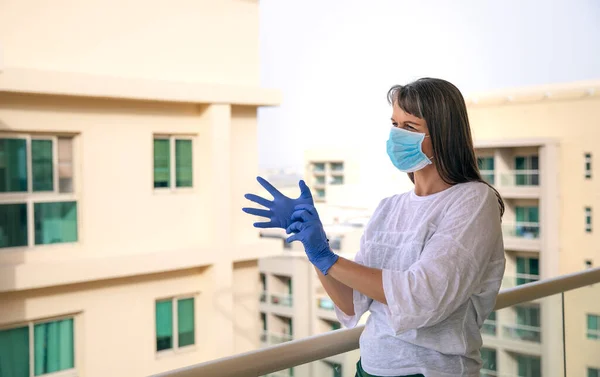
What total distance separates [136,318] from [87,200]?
1.21 m

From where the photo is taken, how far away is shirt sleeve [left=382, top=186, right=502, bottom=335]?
32.7 inches

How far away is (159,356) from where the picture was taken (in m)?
5.62

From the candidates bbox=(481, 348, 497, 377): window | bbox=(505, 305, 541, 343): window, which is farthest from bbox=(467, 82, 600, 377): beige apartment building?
bbox=(481, 348, 497, 377): window

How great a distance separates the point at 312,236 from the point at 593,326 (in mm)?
1345

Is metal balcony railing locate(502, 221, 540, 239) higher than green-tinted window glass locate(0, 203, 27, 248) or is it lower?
lower

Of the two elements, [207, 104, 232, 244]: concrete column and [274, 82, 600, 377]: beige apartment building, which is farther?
[274, 82, 600, 377]: beige apartment building

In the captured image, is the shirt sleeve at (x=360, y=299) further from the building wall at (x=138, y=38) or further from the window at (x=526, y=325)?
the building wall at (x=138, y=38)

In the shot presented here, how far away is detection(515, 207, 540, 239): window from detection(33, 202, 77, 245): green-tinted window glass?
242 inches

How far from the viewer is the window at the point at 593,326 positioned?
188 cm

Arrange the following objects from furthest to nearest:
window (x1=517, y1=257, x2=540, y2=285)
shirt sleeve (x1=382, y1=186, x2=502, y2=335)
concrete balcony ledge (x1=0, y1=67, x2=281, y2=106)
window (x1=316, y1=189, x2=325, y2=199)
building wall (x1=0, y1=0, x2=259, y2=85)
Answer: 1. window (x1=517, y1=257, x2=540, y2=285)
2. window (x1=316, y1=189, x2=325, y2=199)
3. building wall (x1=0, y1=0, x2=259, y2=85)
4. concrete balcony ledge (x1=0, y1=67, x2=281, y2=106)
5. shirt sleeve (x1=382, y1=186, x2=502, y2=335)

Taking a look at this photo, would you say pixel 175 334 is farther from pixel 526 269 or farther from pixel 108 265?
pixel 526 269

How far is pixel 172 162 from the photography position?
513 cm

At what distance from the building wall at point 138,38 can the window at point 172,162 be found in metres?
0.48

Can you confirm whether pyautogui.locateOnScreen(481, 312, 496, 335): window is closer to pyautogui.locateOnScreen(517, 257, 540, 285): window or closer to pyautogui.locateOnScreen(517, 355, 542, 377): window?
pyautogui.locateOnScreen(517, 355, 542, 377): window
